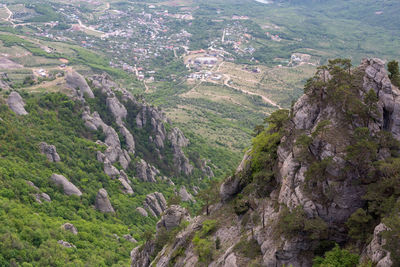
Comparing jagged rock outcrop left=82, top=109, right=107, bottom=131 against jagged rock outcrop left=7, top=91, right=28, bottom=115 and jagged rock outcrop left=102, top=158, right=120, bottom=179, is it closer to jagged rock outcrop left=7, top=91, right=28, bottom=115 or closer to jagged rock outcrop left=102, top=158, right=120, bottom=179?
jagged rock outcrop left=102, top=158, right=120, bottom=179

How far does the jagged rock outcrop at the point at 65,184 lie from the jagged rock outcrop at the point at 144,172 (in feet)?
68.2

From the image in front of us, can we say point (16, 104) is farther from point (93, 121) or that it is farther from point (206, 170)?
point (206, 170)

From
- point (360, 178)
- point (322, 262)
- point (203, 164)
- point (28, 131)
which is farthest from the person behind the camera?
point (203, 164)

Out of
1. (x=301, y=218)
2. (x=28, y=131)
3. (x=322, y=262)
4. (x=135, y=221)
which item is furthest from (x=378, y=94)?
(x=28, y=131)

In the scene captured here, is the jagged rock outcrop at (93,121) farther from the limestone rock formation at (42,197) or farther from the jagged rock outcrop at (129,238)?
the jagged rock outcrop at (129,238)

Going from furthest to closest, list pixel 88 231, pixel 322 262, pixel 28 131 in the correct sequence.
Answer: pixel 28 131
pixel 88 231
pixel 322 262

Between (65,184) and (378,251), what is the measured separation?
5856 cm

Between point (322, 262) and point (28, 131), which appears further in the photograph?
point (28, 131)

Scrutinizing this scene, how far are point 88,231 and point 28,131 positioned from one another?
26.8 meters

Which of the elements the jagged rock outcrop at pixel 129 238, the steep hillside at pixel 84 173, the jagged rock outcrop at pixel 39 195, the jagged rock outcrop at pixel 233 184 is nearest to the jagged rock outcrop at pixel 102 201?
the steep hillside at pixel 84 173

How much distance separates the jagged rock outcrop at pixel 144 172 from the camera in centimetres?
9000

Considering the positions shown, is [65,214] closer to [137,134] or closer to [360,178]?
[137,134]

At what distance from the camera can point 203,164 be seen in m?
110

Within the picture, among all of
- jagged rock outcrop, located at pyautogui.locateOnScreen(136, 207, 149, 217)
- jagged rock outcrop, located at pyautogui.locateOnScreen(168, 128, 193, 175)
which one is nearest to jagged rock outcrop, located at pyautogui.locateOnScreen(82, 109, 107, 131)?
jagged rock outcrop, located at pyautogui.locateOnScreen(168, 128, 193, 175)
